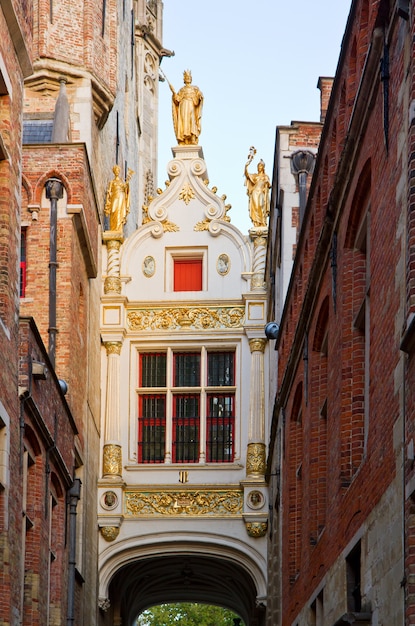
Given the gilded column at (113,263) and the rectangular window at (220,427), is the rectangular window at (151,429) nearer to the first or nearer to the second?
the rectangular window at (220,427)

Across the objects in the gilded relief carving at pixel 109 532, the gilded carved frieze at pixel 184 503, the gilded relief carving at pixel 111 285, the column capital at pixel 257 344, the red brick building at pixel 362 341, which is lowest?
the red brick building at pixel 362 341

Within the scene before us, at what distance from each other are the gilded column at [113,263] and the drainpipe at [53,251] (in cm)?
475

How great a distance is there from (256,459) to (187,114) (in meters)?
9.01

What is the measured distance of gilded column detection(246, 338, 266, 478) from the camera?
3288 cm

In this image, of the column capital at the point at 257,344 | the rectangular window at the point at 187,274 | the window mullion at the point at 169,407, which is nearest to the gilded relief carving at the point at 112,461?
the window mullion at the point at 169,407

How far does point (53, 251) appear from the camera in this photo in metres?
→ 28.4

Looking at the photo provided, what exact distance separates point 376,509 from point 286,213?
18033 mm

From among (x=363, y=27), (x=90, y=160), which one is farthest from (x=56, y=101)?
(x=363, y=27)

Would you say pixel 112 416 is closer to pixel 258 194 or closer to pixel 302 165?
pixel 258 194

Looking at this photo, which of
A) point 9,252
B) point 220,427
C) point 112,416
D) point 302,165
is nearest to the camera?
point 9,252

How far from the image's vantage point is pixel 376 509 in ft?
40.1

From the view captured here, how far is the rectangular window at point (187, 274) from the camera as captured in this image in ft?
115

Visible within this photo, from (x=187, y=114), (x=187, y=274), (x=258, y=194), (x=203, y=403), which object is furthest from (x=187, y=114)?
(x=203, y=403)

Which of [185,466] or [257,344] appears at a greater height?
[257,344]
